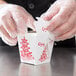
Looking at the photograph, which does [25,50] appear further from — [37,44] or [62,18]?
[62,18]

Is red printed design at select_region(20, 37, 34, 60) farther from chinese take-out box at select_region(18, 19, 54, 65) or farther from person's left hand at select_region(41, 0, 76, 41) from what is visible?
person's left hand at select_region(41, 0, 76, 41)

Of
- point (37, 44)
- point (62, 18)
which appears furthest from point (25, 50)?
point (62, 18)

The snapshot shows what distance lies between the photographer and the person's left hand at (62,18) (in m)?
0.66

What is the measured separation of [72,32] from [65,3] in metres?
0.12

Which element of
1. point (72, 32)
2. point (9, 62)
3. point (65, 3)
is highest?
point (65, 3)

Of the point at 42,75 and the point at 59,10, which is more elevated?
the point at 59,10

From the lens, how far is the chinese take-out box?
0.63m

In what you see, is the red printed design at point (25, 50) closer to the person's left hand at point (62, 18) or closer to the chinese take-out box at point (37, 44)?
the chinese take-out box at point (37, 44)

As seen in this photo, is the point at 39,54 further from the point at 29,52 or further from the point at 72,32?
the point at 72,32

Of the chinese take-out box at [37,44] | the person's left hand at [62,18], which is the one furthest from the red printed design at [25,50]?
the person's left hand at [62,18]

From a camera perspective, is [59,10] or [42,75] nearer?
[42,75]

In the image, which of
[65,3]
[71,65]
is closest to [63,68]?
[71,65]

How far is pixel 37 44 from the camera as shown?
63 cm

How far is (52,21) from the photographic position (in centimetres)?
65
